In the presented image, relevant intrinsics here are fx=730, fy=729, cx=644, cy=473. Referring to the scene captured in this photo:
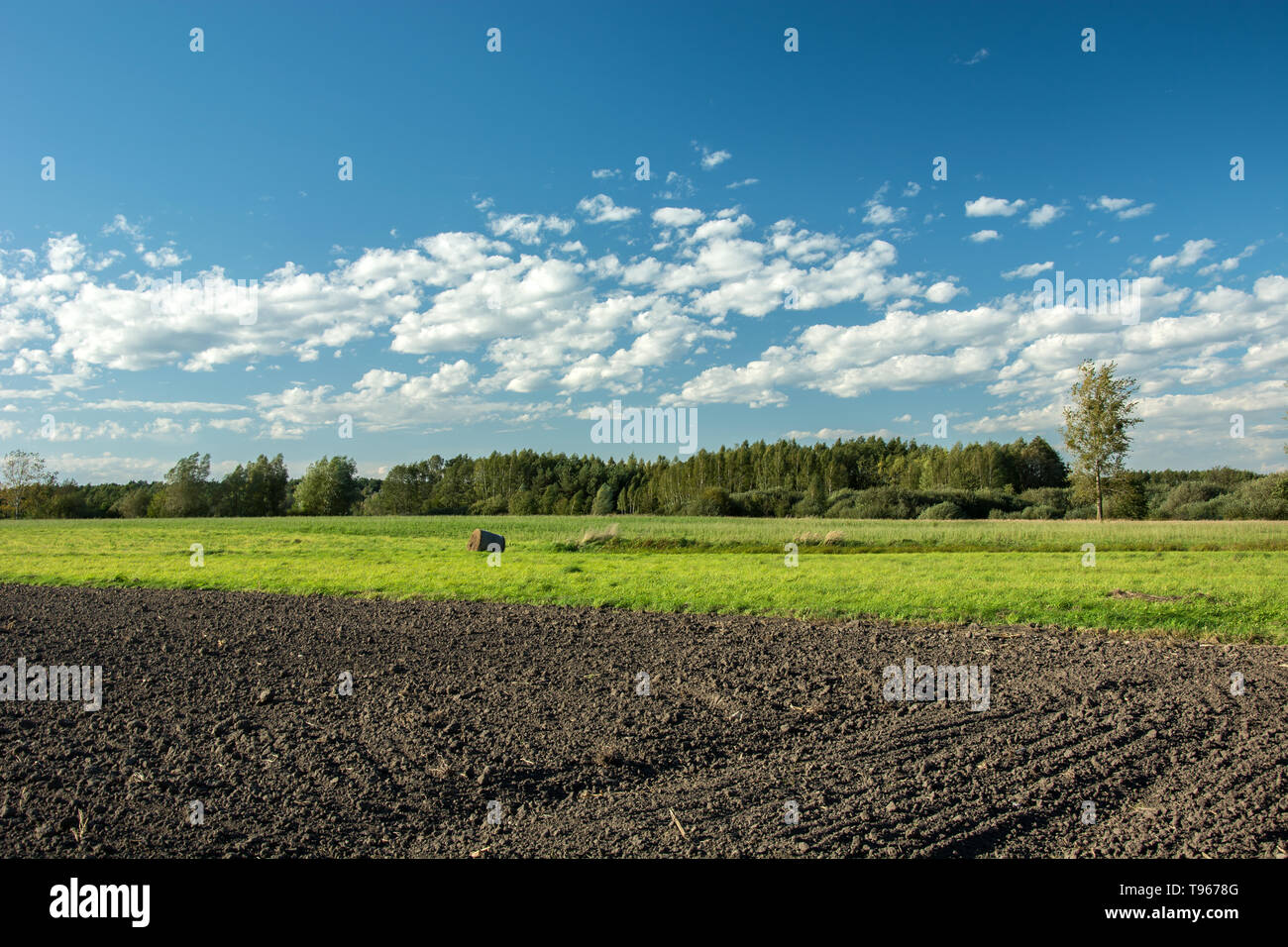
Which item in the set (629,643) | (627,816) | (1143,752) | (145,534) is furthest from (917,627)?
(145,534)

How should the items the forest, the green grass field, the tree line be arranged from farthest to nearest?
the forest, the tree line, the green grass field

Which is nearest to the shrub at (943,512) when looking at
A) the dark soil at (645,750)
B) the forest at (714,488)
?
the forest at (714,488)

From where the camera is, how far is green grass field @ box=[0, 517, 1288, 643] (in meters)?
13.7

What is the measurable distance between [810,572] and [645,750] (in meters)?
13.7

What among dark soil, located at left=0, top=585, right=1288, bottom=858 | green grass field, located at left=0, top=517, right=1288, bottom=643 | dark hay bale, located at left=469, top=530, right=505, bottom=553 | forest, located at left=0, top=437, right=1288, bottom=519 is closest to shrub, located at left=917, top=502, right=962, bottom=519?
forest, located at left=0, top=437, right=1288, bottom=519

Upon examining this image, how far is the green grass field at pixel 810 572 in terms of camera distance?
1373cm

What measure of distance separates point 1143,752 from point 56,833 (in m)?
8.85

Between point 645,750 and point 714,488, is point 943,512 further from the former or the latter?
point 645,750

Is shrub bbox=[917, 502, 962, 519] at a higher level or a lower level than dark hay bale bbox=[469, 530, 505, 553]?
lower

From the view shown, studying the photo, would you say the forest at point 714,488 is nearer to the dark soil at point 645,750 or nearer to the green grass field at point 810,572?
the green grass field at point 810,572

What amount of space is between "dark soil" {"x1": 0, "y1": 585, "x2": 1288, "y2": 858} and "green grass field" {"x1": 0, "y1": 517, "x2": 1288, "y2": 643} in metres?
2.39

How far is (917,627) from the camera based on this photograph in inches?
490

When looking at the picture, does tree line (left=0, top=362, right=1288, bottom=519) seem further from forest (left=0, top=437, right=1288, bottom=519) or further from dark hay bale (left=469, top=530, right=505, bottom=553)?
dark hay bale (left=469, top=530, right=505, bottom=553)
